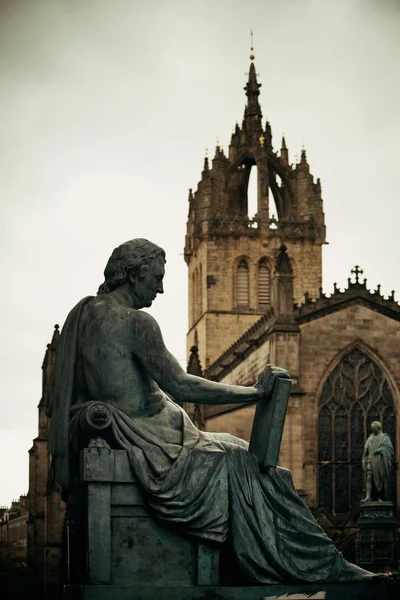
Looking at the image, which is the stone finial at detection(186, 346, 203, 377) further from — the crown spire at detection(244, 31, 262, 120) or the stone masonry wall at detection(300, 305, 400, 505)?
the crown spire at detection(244, 31, 262, 120)

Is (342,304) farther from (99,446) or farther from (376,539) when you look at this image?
(99,446)

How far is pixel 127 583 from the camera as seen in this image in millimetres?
6910

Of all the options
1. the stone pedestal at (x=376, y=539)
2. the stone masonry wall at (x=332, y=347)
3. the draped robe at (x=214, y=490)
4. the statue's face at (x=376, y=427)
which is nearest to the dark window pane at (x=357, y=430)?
the stone masonry wall at (x=332, y=347)

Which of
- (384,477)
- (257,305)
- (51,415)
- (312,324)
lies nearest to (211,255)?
(257,305)

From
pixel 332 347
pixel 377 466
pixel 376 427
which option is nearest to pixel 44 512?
pixel 332 347

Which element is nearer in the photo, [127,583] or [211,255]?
[127,583]

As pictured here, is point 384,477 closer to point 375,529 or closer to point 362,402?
point 375,529

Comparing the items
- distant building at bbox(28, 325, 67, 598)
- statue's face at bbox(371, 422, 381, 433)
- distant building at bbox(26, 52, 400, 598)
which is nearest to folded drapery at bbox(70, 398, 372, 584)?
statue's face at bbox(371, 422, 381, 433)

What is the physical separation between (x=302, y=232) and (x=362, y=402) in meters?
22.6

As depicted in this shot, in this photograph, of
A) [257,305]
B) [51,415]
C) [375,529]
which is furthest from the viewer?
[257,305]

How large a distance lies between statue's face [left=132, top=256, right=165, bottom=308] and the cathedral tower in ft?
201

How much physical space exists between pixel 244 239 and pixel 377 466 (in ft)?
107

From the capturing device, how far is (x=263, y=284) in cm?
7056

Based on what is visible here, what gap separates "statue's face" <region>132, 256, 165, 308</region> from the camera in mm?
7523
